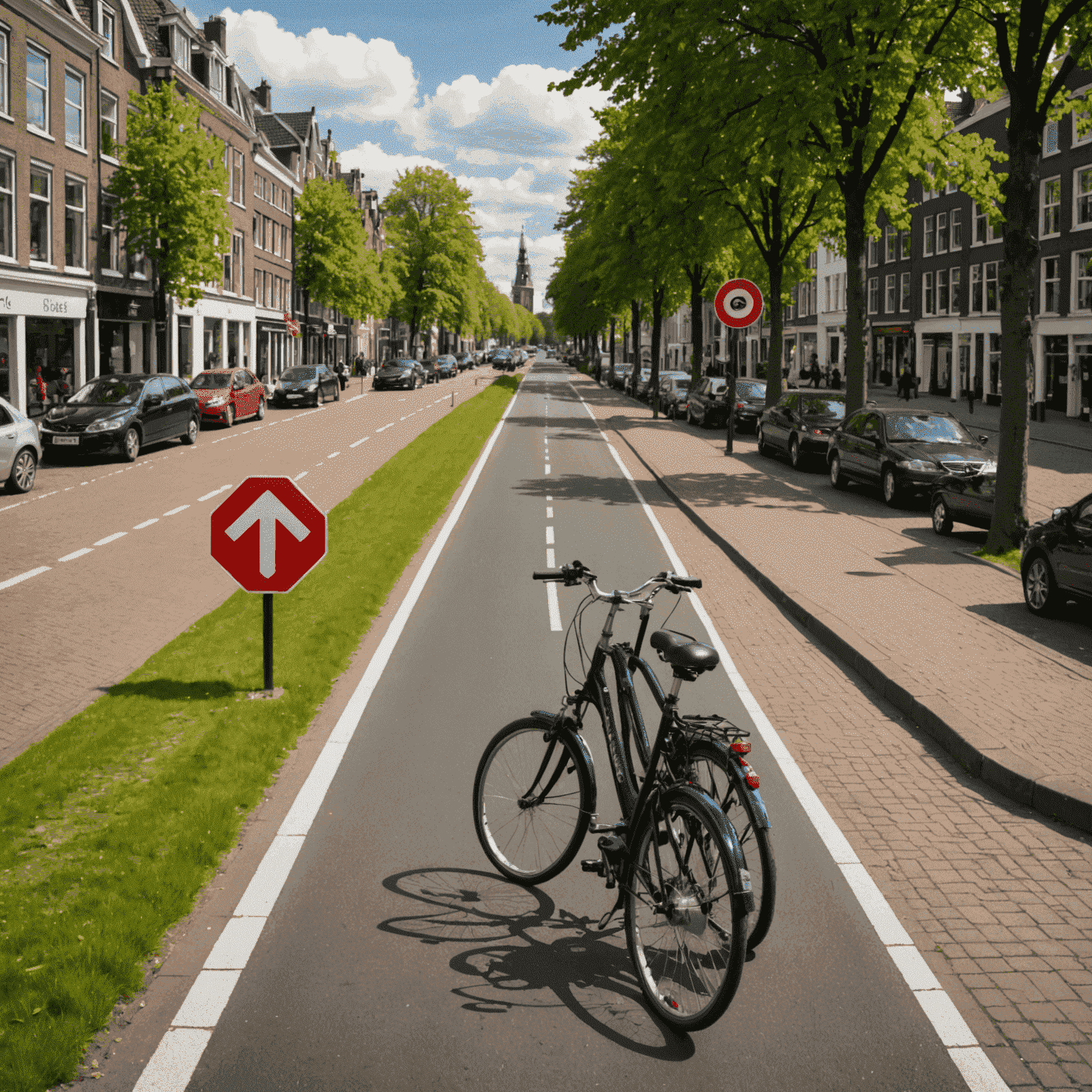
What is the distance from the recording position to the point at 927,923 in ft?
14.9

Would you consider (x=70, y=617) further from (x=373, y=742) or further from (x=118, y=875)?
(x=118, y=875)

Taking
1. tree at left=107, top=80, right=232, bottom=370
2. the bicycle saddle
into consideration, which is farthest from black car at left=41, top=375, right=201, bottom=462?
the bicycle saddle

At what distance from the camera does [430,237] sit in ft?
275

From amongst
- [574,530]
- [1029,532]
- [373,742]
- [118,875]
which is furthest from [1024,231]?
[118,875]

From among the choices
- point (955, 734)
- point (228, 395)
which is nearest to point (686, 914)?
point (955, 734)

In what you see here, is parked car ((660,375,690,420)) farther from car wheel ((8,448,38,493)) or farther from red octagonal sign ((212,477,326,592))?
red octagonal sign ((212,477,326,592))

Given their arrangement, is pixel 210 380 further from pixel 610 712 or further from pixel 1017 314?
pixel 610 712

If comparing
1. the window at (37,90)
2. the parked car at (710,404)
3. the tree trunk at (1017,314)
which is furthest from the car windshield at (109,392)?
the tree trunk at (1017,314)

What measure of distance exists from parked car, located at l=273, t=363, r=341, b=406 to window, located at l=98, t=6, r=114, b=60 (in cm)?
1226

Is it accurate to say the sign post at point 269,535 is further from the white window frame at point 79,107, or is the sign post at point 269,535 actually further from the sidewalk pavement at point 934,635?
the white window frame at point 79,107

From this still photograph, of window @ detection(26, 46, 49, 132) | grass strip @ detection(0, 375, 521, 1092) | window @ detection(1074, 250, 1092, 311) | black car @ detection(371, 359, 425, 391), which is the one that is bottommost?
grass strip @ detection(0, 375, 521, 1092)

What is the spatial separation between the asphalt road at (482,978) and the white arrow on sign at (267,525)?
1273mm

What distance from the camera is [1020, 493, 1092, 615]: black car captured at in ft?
33.5

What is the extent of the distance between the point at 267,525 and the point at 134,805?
2290 mm
